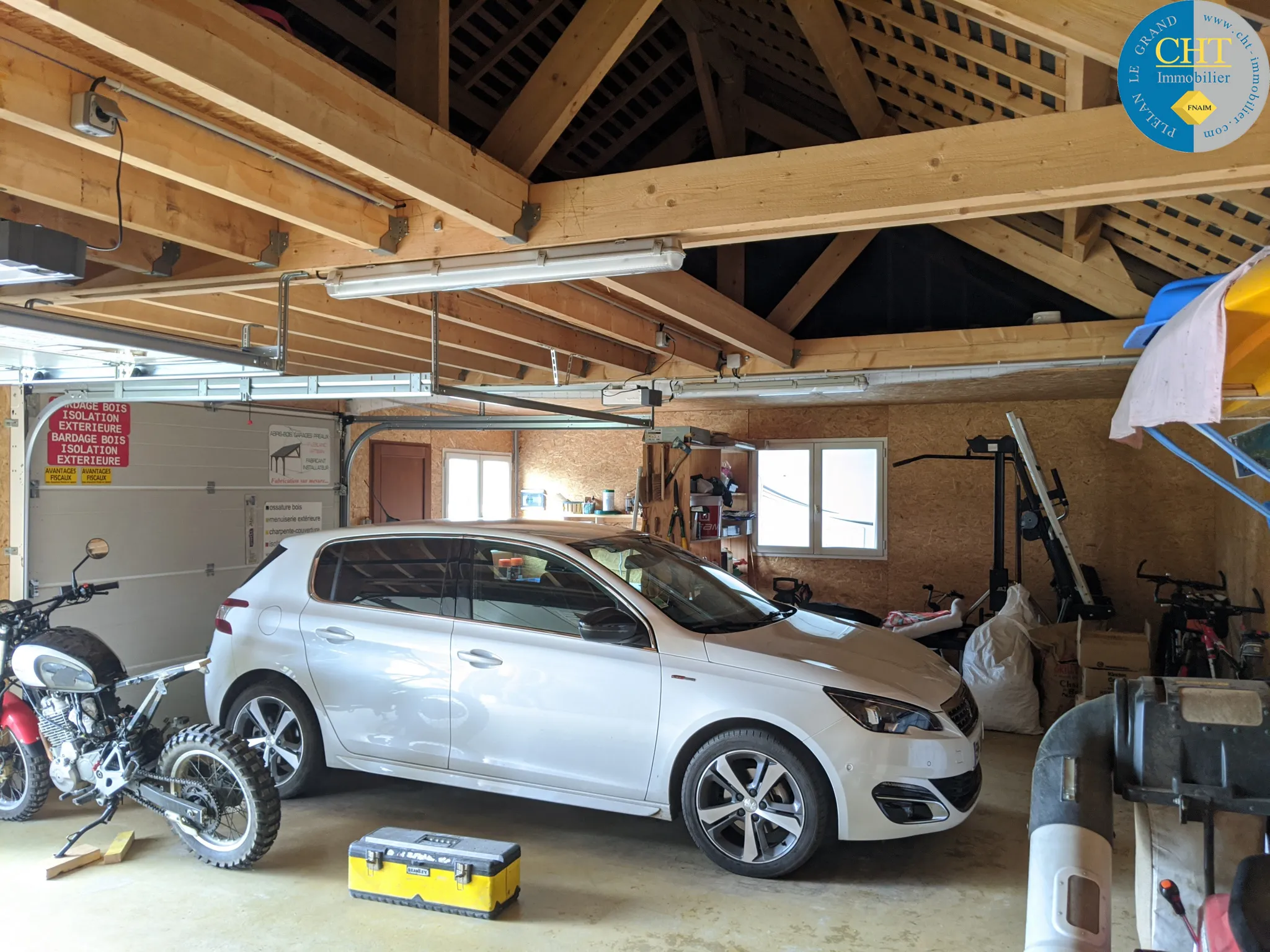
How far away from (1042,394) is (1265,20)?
18.7 ft

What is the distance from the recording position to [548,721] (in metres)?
3.95

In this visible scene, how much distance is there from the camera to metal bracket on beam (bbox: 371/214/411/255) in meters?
3.46

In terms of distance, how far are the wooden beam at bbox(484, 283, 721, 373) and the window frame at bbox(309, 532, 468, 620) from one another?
4.03ft

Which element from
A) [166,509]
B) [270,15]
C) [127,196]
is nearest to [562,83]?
[270,15]

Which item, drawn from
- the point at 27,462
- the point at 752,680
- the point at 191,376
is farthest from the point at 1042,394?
the point at 27,462

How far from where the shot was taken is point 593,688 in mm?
3883

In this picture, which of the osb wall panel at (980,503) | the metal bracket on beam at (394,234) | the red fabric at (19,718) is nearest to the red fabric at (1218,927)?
the metal bracket on beam at (394,234)

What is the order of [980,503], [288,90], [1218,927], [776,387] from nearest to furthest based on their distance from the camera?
1. [1218,927]
2. [288,90]
3. [776,387]
4. [980,503]

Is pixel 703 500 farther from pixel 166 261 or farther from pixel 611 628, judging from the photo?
pixel 166 261

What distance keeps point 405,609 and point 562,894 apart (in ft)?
5.02

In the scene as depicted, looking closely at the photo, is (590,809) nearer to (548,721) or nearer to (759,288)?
(548,721)

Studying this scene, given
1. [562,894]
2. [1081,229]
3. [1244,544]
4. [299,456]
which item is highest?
[1081,229]

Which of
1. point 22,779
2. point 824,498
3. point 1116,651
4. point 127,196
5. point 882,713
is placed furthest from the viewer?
point 824,498

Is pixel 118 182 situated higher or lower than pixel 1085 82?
lower
